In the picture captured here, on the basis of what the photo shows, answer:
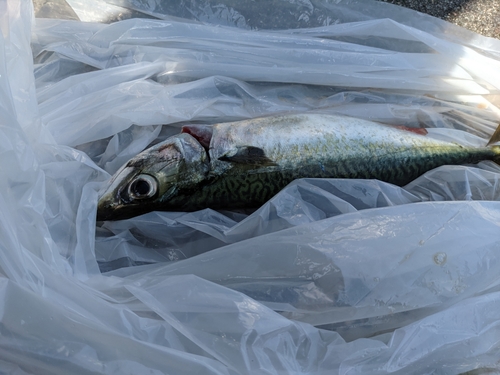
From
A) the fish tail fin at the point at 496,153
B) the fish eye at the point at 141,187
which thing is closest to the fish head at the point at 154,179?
the fish eye at the point at 141,187

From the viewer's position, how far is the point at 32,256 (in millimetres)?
1335

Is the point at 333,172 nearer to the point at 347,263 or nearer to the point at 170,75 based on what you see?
the point at 347,263

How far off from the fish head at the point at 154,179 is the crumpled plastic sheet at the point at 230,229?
6 cm

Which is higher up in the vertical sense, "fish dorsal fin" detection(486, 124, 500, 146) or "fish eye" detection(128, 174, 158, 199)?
"fish dorsal fin" detection(486, 124, 500, 146)

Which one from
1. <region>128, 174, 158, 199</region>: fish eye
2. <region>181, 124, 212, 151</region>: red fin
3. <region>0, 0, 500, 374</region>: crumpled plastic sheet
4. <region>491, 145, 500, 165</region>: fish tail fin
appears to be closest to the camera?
<region>0, 0, 500, 374</region>: crumpled plastic sheet

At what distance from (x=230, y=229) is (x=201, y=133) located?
0.40 meters

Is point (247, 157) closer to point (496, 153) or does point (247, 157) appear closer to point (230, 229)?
point (230, 229)

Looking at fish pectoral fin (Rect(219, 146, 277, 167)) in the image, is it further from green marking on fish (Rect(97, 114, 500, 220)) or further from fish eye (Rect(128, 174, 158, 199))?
fish eye (Rect(128, 174, 158, 199))

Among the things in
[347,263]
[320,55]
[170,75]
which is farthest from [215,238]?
[320,55]

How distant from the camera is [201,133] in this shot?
1.67 meters

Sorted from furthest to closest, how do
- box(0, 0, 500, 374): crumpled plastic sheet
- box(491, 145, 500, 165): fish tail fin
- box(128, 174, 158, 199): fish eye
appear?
box(491, 145, 500, 165): fish tail fin, box(128, 174, 158, 199): fish eye, box(0, 0, 500, 374): crumpled plastic sheet

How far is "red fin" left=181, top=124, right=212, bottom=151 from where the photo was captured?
1654mm

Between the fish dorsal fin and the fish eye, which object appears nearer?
the fish eye

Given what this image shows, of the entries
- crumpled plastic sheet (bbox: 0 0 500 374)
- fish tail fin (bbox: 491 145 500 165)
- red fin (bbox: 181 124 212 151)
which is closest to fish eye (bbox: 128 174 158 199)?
crumpled plastic sheet (bbox: 0 0 500 374)
